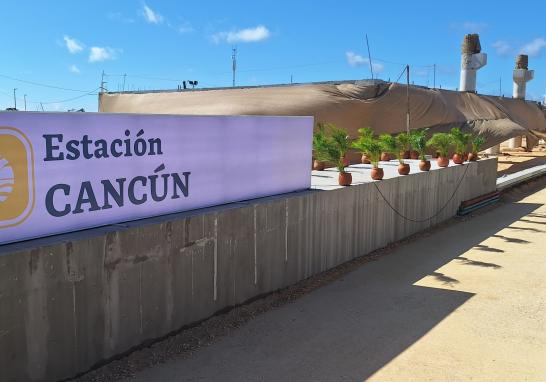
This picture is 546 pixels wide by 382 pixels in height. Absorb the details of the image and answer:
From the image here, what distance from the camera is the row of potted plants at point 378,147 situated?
12508 mm

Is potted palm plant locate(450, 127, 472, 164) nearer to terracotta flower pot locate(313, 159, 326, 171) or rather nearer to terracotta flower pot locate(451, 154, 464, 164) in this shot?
terracotta flower pot locate(451, 154, 464, 164)

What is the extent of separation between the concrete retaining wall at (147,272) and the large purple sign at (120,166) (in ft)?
0.85

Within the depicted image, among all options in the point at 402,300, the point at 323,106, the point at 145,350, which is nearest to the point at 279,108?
the point at 323,106

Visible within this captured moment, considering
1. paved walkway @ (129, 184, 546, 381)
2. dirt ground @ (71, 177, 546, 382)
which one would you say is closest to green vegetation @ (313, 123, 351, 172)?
dirt ground @ (71, 177, 546, 382)

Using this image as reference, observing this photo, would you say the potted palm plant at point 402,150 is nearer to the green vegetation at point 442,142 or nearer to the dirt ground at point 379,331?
the green vegetation at point 442,142

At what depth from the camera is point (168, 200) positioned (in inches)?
285

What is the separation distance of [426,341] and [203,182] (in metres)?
3.97

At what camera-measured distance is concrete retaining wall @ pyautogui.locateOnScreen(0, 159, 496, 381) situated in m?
5.22

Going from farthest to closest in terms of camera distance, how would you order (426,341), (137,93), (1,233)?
1. (137,93)
2. (426,341)
3. (1,233)

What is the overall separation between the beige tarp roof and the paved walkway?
21197mm

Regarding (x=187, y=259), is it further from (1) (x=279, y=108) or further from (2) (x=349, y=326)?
(1) (x=279, y=108)

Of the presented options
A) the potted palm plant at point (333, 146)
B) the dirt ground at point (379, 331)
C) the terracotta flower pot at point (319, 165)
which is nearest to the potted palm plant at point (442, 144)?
the terracotta flower pot at point (319, 165)

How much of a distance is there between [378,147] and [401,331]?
303 inches

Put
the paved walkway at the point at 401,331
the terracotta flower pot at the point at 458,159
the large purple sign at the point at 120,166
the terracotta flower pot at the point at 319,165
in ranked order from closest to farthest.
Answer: the large purple sign at the point at 120,166 < the paved walkway at the point at 401,331 < the terracotta flower pot at the point at 319,165 < the terracotta flower pot at the point at 458,159
